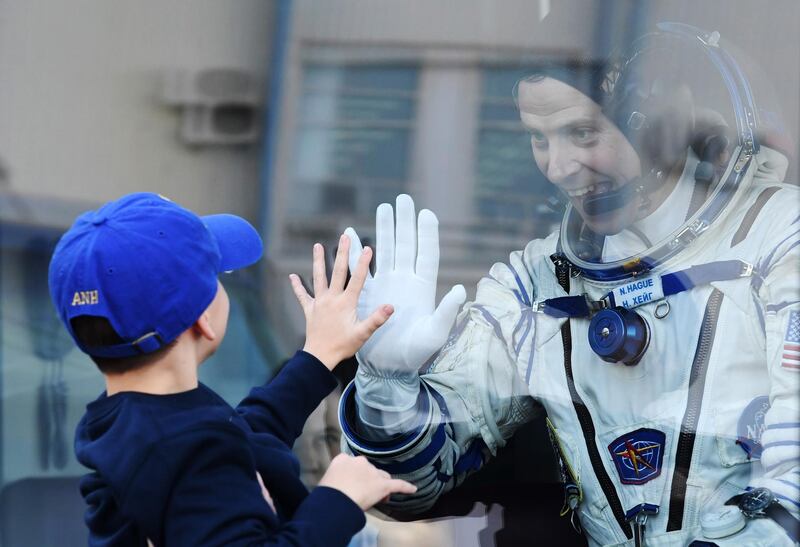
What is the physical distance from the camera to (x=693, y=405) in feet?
4.47

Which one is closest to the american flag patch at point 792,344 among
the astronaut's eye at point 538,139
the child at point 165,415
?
the astronaut's eye at point 538,139

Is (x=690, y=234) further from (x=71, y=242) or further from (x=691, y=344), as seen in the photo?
(x=71, y=242)

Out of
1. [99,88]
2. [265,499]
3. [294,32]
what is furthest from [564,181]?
[99,88]

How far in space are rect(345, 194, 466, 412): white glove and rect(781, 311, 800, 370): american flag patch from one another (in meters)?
0.42

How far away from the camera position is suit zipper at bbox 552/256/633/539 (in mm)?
1431

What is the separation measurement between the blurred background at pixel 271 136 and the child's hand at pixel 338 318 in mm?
146

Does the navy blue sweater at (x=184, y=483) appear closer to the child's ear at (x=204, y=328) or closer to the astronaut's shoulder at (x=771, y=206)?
the child's ear at (x=204, y=328)

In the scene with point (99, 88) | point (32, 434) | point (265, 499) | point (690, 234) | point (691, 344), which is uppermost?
point (99, 88)

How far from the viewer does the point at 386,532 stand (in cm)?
153

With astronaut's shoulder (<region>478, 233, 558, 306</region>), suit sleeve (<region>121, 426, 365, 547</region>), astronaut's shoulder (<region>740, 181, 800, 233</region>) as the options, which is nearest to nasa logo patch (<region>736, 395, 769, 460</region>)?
astronaut's shoulder (<region>740, 181, 800, 233</region>)

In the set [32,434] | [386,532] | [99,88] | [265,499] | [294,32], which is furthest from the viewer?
[32,434]

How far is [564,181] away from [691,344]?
0.28 meters

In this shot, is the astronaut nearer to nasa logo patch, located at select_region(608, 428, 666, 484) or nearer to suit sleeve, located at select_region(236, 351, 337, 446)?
nasa logo patch, located at select_region(608, 428, 666, 484)

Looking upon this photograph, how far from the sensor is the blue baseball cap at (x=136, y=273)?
3.44ft
